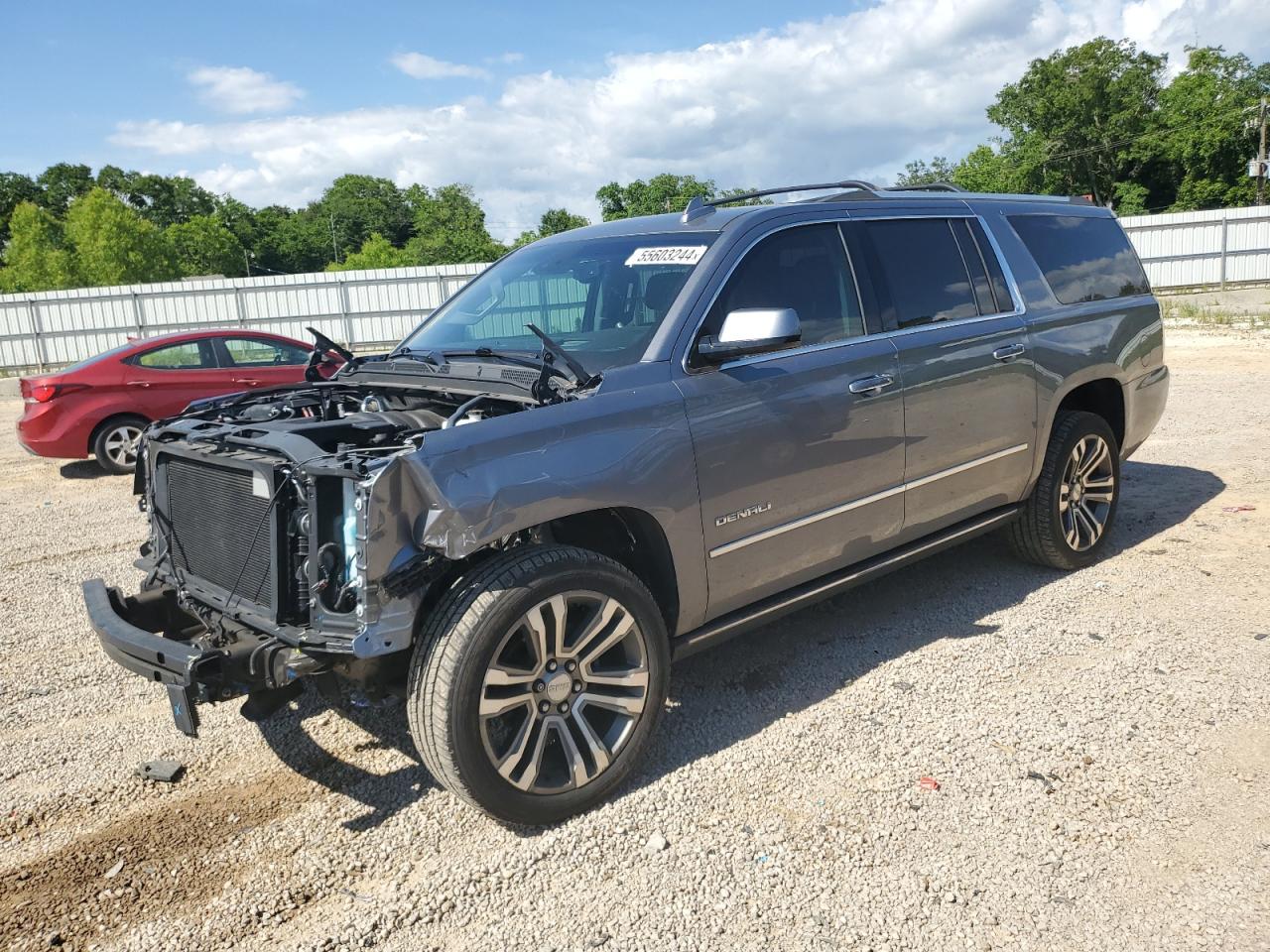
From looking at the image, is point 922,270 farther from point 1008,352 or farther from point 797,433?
point 797,433

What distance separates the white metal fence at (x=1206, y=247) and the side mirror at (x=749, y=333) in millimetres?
30190

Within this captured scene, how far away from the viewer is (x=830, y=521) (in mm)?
3967

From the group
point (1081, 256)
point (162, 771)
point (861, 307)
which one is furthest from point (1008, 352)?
point (162, 771)

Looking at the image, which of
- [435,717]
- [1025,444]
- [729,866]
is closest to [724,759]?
[729,866]

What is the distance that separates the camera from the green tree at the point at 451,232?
210 ft

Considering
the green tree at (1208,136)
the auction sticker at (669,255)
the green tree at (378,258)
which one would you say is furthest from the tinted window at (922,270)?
the green tree at (378,258)

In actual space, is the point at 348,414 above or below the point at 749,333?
below

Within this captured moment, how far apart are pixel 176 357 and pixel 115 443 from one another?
118 cm

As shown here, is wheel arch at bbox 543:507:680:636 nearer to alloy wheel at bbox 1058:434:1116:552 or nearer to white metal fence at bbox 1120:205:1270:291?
alloy wheel at bbox 1058:434:1116:552

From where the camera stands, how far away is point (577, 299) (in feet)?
13.6

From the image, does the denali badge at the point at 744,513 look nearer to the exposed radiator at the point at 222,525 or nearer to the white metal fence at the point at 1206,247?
the exposed radiator at the point at 222,525

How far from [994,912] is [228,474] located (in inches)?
109

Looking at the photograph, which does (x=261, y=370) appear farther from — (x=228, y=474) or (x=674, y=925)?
(x=674, y=925)

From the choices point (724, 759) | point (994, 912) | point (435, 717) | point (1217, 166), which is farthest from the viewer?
point (1217, 166)
